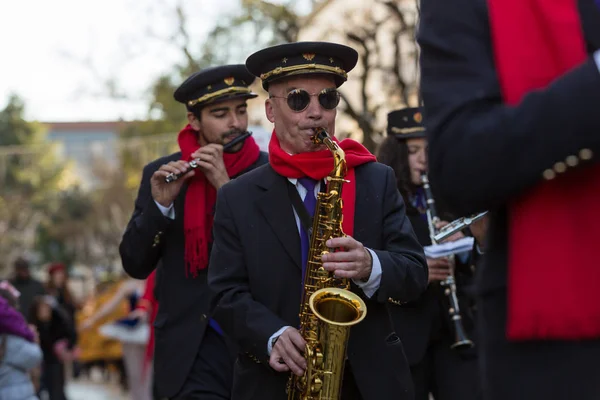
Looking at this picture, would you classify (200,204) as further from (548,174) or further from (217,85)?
(548,174)

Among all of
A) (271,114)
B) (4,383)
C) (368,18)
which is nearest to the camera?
(271,114)

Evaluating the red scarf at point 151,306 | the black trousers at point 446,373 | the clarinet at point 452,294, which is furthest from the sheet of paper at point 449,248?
the red scarf at point 151,306

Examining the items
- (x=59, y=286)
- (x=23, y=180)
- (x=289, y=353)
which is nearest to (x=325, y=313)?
(x=289, y=353)

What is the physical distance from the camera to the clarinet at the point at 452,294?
6.14 metres

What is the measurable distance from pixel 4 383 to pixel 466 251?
4.10 m

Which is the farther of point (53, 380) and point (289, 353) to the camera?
point (53, 380)

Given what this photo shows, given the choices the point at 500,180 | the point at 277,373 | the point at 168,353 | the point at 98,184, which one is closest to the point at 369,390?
the point at 277,373

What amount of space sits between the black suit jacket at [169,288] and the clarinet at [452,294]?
1.07 meters

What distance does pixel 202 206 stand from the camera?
5.82 m

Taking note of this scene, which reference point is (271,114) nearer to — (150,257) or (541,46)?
(150,257)

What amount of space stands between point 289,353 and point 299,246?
1.58 feet

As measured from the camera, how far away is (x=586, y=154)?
6.18 ft

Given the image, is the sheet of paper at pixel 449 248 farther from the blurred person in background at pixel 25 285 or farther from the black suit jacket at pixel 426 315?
the blurred person in background at pixel 25 285

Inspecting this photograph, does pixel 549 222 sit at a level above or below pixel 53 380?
above
